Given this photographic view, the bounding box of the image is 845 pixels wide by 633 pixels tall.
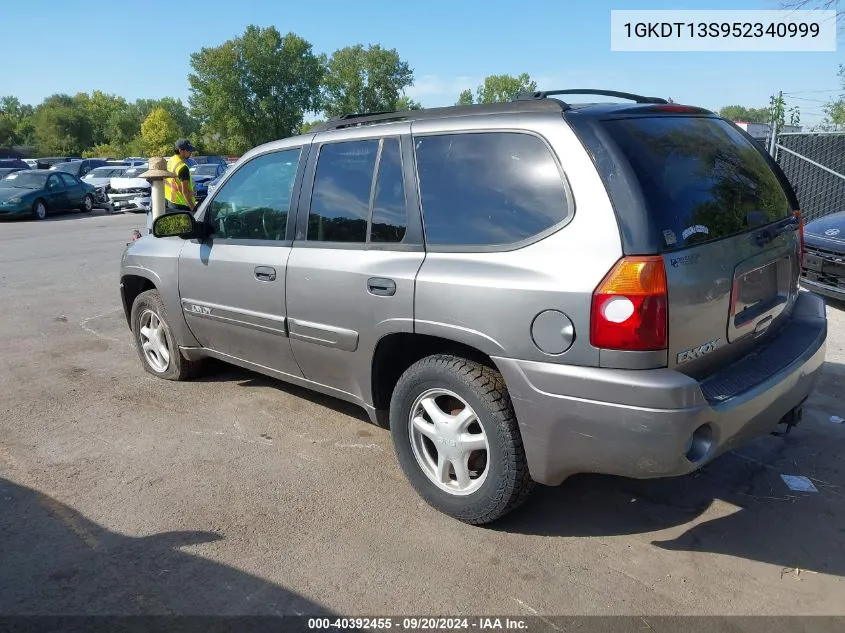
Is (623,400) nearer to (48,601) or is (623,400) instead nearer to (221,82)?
(48,601)

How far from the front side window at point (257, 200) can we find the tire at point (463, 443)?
141cm

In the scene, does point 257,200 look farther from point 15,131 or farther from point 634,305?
point 15,131

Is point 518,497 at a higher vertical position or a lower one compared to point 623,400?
lower

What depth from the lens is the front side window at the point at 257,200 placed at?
4141mm

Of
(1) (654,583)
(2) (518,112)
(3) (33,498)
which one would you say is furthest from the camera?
(3) (33,498)

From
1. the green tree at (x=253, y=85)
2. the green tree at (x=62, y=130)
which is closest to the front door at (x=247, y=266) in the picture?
the green tree at (x=253, y=85)

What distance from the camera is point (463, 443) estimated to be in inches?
126

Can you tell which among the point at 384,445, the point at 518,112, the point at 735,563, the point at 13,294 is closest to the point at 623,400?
the point at 735,563

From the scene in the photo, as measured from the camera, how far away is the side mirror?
4.52 m

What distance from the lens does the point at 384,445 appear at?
420 centimetres

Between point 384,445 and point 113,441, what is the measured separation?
171 cm

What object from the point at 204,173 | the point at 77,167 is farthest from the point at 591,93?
the point at 77,167

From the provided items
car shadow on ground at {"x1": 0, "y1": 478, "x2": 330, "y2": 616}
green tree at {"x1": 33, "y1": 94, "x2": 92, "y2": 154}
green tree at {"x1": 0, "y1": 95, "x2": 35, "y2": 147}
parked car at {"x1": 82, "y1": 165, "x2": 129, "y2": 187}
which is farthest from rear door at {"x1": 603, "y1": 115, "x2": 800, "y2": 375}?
green tree at {"x1": 0, "y1": 95, "x2": 35, "y2": 147}

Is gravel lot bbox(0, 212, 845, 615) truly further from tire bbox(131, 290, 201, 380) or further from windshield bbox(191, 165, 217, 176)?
windshield bbox(191, 165, 217, 176)
